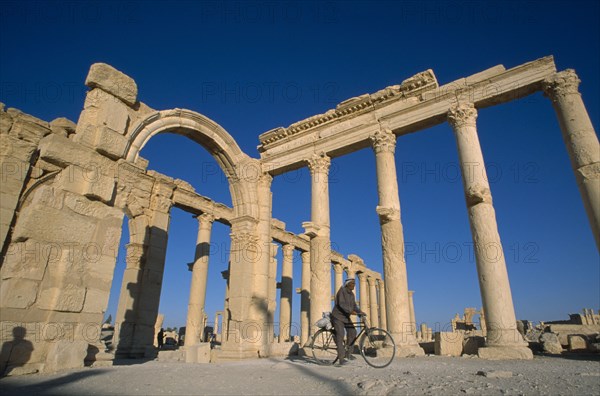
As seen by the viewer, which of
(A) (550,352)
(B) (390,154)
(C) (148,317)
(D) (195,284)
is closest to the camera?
(A) (550,352)

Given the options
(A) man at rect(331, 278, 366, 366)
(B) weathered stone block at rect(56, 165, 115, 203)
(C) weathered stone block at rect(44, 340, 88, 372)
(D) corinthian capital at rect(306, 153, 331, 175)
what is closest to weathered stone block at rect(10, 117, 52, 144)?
(B) weathered stone block at rect(56, 165, 115, 203)

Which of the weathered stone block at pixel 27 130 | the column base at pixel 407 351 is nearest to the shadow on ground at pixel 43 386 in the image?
the weathered stone block at pixel 27 130

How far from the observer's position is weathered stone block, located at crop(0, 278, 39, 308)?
16.6 feet

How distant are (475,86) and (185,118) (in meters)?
9.39

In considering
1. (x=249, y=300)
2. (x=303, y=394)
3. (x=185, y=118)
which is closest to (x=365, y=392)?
(x=303, y=394)

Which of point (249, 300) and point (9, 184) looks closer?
point (9, 184)

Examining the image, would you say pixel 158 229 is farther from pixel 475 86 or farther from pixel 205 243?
pixel 475 86

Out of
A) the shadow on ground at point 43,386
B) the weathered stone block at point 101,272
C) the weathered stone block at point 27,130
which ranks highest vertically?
the weathered stone block at point 27,130

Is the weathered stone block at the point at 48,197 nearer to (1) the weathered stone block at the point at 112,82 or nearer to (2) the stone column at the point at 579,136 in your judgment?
(1) the weathered stone block at the point at 112,82

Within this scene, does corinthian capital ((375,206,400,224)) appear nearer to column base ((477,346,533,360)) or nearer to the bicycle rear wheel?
the bicycle rear wheel

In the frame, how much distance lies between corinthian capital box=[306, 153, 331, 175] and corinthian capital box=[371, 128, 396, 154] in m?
2.05

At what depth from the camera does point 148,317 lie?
573 inches

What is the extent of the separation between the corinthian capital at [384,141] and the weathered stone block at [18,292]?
10133 mm

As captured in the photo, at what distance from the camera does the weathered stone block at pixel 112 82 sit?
679 cm
